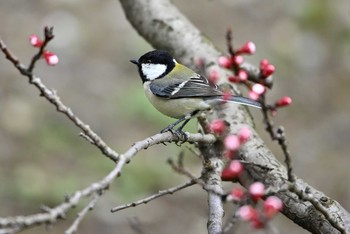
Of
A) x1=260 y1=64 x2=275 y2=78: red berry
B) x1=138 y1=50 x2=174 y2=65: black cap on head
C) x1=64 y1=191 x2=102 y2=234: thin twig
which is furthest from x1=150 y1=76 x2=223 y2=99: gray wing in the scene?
x1=64 y1=191 x2=102 y2=234: thin twig

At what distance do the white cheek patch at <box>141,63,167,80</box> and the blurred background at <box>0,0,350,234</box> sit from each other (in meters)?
1.25

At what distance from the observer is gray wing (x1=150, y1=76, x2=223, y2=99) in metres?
2.94

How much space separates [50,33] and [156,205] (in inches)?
160

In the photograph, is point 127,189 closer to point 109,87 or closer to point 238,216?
point 109,87

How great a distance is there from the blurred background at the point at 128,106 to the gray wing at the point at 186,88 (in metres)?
1.30

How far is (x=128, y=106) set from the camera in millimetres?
6293

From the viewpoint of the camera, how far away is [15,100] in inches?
241

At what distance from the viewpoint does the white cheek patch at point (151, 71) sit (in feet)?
10.5

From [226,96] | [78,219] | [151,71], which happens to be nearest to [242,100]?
[226,96]

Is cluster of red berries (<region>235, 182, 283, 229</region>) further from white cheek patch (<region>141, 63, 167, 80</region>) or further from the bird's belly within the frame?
white cheek patch (<region>141, 63, 167, 80</region>)

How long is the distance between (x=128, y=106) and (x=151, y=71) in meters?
3.07

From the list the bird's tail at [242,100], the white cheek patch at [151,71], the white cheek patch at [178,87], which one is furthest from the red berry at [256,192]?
the white cheek patch at [151,71]

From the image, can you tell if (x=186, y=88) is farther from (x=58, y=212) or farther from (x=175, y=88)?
(x=58, y=212)

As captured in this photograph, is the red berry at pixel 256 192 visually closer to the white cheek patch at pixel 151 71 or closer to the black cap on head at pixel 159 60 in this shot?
the black cap on head at pixel 159 60
